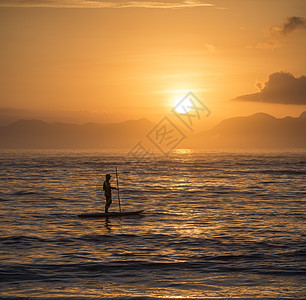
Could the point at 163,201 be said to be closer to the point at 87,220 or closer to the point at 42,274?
the point at 87,220

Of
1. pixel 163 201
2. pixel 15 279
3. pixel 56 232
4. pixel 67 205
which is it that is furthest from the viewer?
pixel 163 201

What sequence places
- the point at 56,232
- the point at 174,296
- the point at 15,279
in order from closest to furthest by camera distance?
the point at 174,296
the point at 15,279
the point at 56,232

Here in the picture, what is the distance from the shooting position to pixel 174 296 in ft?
39.2

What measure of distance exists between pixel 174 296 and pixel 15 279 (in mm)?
5013

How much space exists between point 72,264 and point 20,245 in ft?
13.7

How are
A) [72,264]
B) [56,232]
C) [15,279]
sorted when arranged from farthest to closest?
[56,232] < [72,264] < [15,279]

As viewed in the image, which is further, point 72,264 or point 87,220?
point 87,220

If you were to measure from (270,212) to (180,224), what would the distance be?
25.6 ft

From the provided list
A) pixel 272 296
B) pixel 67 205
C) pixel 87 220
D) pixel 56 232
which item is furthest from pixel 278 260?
pixel 67 205

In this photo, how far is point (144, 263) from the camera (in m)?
15.8

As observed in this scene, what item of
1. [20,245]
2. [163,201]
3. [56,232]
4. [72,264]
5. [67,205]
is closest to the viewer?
[72,264]

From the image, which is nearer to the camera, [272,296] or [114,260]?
[272,296]

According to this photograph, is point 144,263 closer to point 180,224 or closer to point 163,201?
point 180,224

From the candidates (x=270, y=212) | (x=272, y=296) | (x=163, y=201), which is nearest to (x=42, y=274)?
(x=272, y=296)
